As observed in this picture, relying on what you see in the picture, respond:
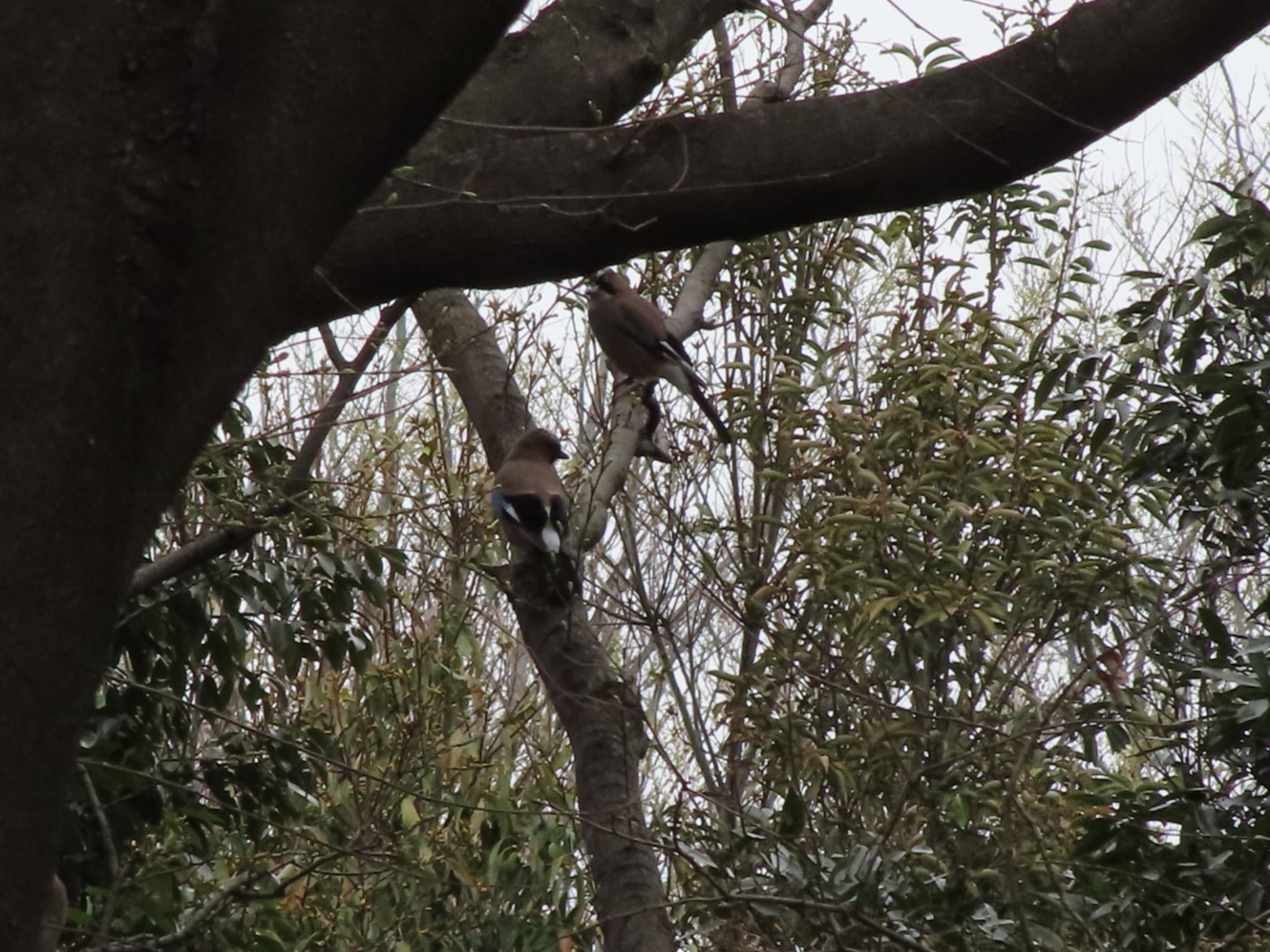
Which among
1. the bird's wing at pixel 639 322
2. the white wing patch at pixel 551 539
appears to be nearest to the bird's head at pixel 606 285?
the bird's wing at pixel 639 322

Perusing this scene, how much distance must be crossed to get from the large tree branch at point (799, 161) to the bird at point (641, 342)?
7.61 feet

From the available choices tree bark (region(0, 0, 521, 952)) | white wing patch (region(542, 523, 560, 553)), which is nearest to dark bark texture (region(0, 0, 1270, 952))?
tree bark (region(0, 0, 521, 952))

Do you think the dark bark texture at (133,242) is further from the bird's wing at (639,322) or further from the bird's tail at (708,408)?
the bird's wing at (639,322)

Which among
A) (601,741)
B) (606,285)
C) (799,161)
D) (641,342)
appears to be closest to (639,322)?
(641,342)

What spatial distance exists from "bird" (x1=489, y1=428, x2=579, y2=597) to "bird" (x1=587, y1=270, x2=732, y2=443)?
38 cm

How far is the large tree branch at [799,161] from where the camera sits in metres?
1.96

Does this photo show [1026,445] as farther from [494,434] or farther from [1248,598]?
[1248,598]

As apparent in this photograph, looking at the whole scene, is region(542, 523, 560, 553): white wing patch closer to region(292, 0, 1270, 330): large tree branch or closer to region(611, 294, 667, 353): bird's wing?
region(611, 294, 667, 353): bird's wing

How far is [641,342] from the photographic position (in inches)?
194

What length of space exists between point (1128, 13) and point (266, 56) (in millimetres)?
1234

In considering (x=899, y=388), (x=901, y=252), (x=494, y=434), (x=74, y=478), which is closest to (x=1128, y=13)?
(x=74, y=478)

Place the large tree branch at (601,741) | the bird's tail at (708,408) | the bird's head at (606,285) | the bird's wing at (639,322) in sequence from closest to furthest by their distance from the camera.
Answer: the large tree branch at (601,741)
the bird's tail at (708,408)
the bird's wing at (639,322)
the bird's head at (606,285)

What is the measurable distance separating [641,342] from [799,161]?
286cm

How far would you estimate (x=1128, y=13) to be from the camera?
1964 mm
